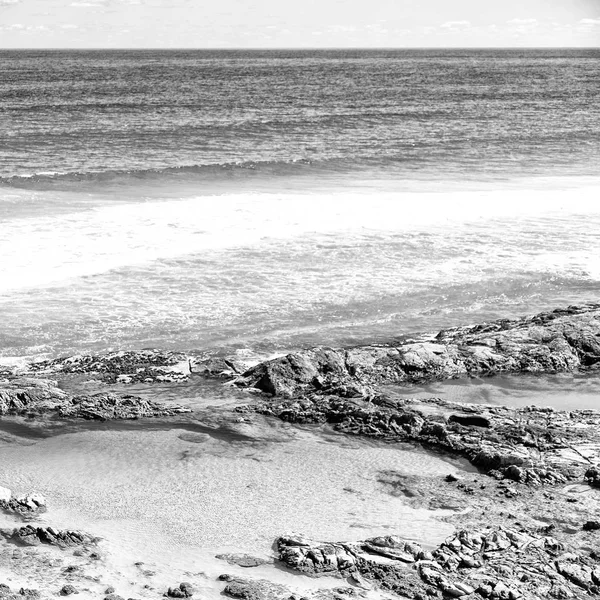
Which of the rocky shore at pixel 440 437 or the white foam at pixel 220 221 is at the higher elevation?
the white foam at pixel 220 221

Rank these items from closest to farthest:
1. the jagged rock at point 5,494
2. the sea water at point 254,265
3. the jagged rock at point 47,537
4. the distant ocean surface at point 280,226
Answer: the jagged rock at point 47,537 → the jagged rock at point 5,494 → the sea water at point 254,265 → the distant ocean surface at point 280,226

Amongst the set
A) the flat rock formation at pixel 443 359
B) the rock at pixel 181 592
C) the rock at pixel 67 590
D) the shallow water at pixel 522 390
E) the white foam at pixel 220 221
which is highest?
the white foam at pixel 220 221

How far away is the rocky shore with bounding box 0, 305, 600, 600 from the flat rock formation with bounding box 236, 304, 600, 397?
2cm

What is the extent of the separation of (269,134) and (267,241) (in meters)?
20.9

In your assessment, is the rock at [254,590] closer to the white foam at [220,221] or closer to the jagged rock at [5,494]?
the jagged rock at [5,494]

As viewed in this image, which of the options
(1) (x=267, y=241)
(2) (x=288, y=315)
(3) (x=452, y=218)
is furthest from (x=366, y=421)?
(3) (x=452, y=218)

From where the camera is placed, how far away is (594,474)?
382 inches

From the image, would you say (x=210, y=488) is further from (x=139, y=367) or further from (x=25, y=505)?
(x=139, y=367)

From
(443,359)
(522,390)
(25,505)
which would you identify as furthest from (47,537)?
(522,390)

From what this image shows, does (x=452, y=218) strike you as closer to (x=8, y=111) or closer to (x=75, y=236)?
(x=75, y=236)

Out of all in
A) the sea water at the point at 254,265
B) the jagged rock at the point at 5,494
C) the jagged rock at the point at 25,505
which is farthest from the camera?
the sea water at the point at 254,265

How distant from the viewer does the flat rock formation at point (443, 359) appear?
12.3 m

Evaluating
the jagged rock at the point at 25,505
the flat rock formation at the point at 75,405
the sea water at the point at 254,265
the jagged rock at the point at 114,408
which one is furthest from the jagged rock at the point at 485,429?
the jagged rock at the point at 25,505

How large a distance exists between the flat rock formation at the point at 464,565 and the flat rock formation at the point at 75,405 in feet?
11.1
